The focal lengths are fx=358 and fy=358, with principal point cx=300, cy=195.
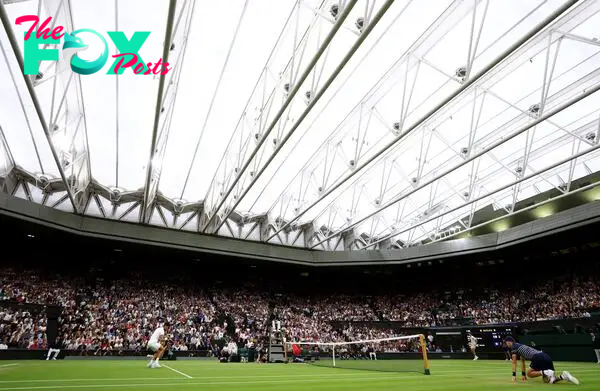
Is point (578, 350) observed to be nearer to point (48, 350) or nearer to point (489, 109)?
point (489, 109)

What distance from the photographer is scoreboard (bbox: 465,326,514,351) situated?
97.4 feet

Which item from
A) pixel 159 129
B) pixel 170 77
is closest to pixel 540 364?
pixel 170 77

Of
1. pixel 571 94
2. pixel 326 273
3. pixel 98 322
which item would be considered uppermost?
pixel 571 94

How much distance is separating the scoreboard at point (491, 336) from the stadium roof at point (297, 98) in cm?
1174

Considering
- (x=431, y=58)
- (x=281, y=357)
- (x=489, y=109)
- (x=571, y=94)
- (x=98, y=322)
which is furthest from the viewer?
(x=98, y=322)

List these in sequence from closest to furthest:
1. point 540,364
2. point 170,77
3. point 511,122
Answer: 1. point 540,364
2. point 170,77
3. point 511,122

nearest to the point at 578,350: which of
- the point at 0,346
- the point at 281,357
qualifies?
the point at 281,357

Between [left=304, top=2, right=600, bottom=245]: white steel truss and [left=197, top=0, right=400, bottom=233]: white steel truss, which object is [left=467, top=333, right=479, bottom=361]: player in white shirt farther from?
[left=197, top=0, right=400, bottom=233]: white steel truss

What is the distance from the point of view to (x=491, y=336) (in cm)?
3030

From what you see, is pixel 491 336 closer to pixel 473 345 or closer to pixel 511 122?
pixel 473 345

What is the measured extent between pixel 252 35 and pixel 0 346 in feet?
74.4

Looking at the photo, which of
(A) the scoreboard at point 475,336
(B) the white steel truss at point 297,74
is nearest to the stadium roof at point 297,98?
(B) the white steel truss at point 297,74

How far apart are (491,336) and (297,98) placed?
26346mm

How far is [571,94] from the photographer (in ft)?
57.2
